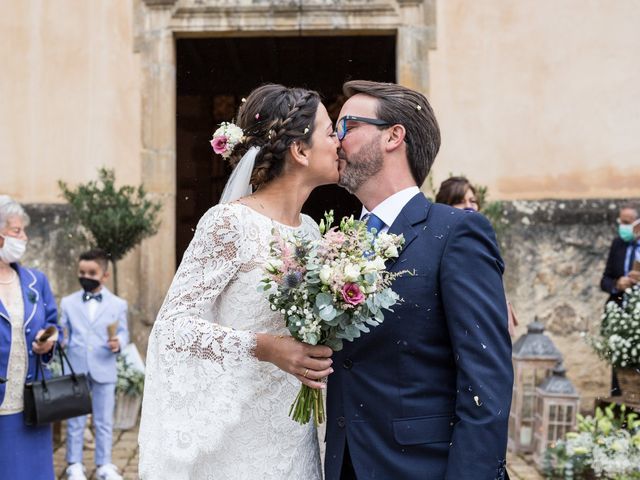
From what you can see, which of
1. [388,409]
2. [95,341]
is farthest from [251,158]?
[95,341]

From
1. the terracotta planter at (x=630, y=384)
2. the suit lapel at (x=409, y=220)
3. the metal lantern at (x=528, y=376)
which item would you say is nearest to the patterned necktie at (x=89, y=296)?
the metal lantern at (x=528, y=376)

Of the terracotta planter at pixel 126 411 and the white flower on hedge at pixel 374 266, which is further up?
the white flower on hedge at pixel 374 266

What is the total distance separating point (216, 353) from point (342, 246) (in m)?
0.67

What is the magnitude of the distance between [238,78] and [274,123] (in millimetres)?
13111

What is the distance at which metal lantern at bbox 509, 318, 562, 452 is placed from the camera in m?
7.42

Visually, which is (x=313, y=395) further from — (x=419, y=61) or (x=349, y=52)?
(x=349, y=52)

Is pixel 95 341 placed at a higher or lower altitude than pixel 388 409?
lower

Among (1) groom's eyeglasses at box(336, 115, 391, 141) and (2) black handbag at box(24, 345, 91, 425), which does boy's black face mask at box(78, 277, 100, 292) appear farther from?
(1) groom's eyeglasses at box(336, 115, 391, 141)

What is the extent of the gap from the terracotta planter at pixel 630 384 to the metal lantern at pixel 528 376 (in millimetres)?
1079

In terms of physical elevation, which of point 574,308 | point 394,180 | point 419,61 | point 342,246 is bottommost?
point 574,308

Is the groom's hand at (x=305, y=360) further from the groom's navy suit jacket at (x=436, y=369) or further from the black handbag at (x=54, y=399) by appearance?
the black handbag at (x=54, y=399)

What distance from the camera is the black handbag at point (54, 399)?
511 cm

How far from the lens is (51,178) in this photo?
373 inches

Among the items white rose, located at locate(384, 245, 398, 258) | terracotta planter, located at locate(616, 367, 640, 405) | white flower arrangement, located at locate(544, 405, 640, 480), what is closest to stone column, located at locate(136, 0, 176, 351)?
white flower arrangement, located at locate(544, 405, 640, 480)
